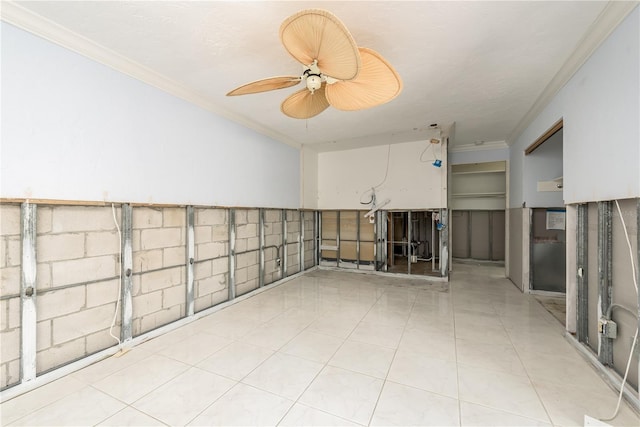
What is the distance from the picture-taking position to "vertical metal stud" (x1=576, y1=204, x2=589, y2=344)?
2.36 meters

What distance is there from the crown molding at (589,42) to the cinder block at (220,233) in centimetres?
409

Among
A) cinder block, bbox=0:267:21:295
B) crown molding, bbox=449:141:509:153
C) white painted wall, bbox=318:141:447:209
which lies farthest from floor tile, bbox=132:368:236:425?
crown molding, bbox=449:141:509:153

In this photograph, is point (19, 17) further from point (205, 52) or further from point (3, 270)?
point (3, 270)

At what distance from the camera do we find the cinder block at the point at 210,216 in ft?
10.7

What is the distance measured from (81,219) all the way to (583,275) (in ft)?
14.6

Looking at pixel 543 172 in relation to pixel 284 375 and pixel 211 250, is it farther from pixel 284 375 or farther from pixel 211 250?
pixel 211 250

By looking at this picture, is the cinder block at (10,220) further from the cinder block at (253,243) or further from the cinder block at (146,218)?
the cinder block at (253,243)

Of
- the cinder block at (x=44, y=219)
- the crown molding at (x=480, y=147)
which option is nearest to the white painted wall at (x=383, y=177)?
the crown molding at (x=480, y=147)

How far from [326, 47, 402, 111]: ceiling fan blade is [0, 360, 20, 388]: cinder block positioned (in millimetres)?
3046

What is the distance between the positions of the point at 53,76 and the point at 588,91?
440cm

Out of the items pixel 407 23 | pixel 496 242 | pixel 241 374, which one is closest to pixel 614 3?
pixel 407 23

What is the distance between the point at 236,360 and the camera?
7.28ft

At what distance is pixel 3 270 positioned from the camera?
1.81 metres

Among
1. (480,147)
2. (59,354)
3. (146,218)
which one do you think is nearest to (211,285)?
(146,218)
